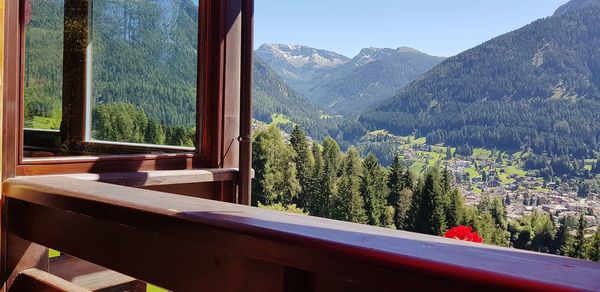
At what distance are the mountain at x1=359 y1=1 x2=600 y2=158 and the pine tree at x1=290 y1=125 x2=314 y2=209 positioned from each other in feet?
15.0

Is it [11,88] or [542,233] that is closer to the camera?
[11,88]

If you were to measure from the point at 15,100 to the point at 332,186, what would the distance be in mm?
6620

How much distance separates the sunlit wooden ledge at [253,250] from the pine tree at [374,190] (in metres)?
6.34

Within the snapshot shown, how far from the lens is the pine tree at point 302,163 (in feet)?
24.8

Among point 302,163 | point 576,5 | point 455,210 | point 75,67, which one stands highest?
point 576,5

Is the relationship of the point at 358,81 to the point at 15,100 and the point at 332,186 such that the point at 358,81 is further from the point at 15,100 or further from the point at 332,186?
the point at 15,100

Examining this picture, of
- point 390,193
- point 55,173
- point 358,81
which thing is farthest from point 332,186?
point 358,81

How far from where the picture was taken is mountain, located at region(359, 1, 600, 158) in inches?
405

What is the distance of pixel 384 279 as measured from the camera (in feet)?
1.78

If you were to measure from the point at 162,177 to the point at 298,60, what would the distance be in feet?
76.3

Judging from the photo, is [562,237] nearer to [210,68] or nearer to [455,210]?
[455,210]

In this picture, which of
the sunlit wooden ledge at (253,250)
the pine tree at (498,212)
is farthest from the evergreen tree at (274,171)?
the sunlit wooden ledge at (253,250)

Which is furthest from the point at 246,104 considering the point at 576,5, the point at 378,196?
the point at 576,5

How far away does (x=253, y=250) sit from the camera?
70 centimetres
